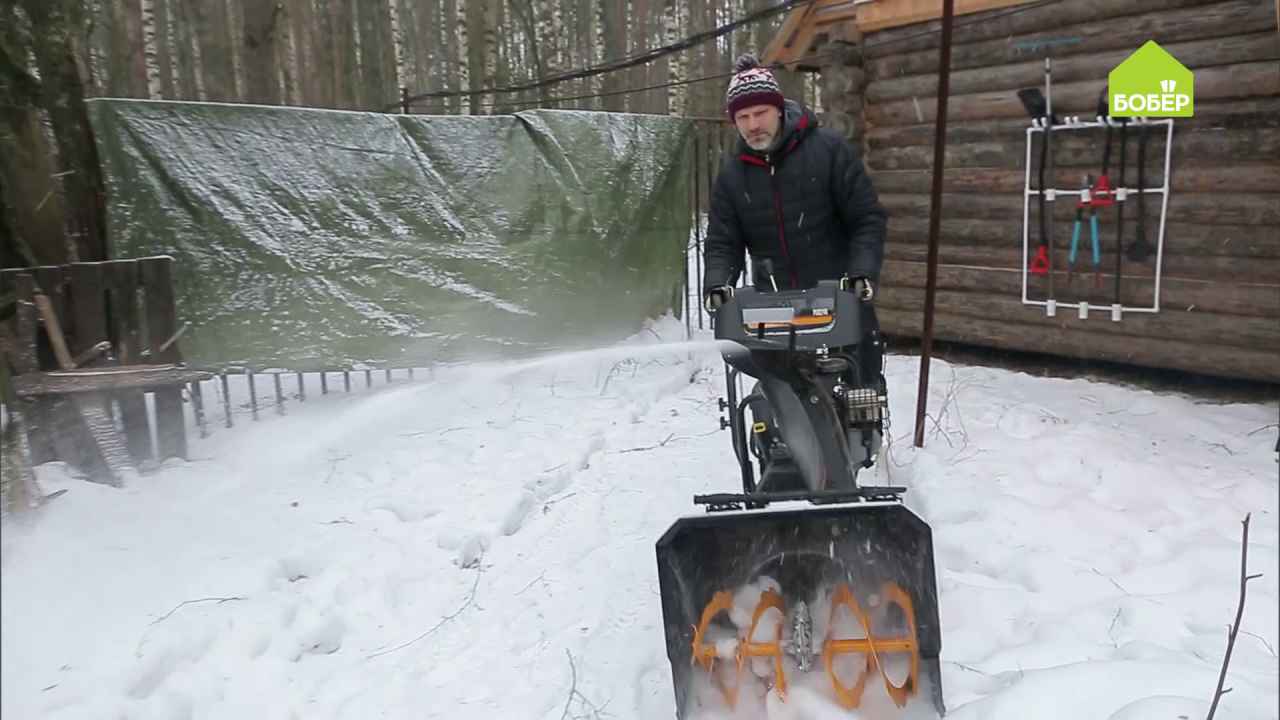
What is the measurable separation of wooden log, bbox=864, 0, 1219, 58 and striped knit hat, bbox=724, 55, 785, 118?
15.0 ft

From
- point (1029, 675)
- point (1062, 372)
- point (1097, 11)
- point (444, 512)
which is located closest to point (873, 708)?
point (1029, 675)

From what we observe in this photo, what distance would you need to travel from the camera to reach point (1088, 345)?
6820 mm

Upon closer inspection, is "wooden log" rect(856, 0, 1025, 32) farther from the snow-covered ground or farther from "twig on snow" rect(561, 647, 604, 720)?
"twig on snow" rect(561, 647, 604, 720)

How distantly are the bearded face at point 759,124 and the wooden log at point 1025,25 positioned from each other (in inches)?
178

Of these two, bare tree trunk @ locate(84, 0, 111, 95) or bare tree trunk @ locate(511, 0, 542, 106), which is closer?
bare tree trunk @ locate(84, 0, 111, 95)

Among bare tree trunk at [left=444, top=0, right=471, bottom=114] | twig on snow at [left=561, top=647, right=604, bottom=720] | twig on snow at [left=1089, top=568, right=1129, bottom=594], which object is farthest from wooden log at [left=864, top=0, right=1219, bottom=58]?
bare tree trunk at [left=444, top=0, right=471, bottom=114]

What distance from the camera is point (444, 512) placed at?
15.2ft

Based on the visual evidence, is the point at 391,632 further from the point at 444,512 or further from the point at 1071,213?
the point at 1071,213

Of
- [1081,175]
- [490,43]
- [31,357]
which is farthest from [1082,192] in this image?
[490,43]

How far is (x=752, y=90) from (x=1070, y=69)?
188 inches

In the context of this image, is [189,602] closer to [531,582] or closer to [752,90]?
A: [531,582]

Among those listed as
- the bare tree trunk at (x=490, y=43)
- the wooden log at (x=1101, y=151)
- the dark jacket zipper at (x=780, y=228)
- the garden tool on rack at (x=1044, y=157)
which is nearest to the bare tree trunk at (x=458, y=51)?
the bare tree trunk at (x=490, y=43)

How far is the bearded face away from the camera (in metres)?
3.31

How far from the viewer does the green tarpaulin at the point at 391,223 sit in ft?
19.1
